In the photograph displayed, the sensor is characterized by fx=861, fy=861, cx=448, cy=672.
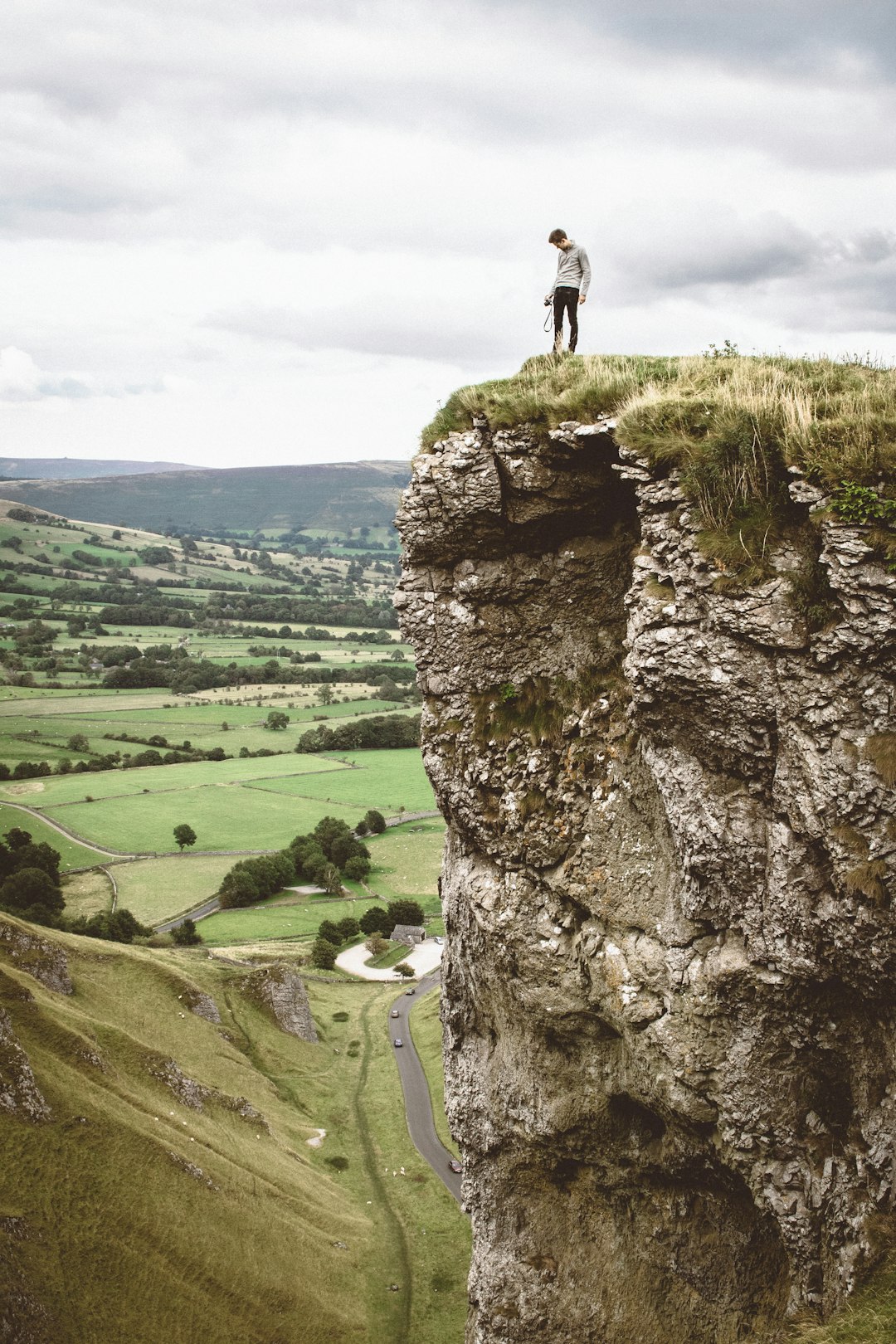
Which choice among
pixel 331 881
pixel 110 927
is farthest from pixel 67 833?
pixel 331 881

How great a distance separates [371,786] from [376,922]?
39.6 m

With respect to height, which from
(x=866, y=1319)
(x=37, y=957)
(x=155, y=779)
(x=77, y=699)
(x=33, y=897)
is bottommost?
(x=33, y=897)

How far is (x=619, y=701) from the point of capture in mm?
18438

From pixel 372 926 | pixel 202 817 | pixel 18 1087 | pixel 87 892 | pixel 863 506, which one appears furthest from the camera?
pixel 202 817

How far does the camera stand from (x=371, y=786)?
126625 mm

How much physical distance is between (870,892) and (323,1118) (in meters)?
52.5

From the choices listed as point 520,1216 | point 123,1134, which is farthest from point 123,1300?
point 520,1216

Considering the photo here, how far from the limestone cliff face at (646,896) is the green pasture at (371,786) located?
318 feet

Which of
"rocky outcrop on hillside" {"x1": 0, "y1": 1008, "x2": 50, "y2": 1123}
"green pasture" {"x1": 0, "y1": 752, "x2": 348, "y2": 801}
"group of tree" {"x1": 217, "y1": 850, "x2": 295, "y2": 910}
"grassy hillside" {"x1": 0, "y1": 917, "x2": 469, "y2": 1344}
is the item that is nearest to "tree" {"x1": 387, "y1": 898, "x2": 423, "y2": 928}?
"group of tree" {"x1": 217, "y1": 850, "x2": 295, "y2": 910}

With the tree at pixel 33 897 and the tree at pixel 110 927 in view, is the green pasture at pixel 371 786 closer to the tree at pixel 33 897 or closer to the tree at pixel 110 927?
the tree at pixel 33 897

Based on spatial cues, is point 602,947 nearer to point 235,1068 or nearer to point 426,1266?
point 426,1266

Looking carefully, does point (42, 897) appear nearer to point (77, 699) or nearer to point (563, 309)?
point (563, 309)

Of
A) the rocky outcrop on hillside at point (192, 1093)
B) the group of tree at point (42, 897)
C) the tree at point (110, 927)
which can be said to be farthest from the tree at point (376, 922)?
the rocky outcrop on hillside at point (192, 1093)

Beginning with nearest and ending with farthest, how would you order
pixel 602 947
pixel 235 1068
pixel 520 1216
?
pixel 602 947 → pixel 520 1216 → pixel 235 1068
